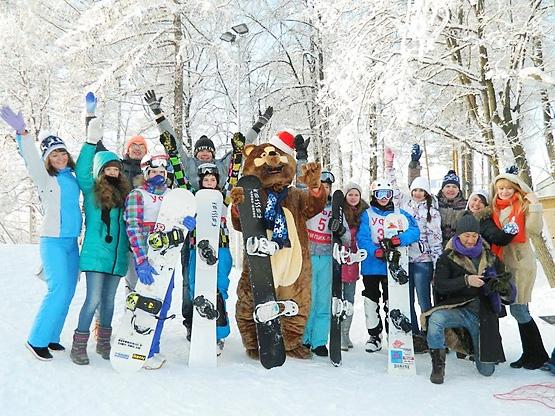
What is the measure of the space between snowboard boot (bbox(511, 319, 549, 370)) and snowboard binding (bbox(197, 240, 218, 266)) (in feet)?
8.90

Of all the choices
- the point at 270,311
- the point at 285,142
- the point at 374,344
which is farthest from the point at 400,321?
the point at 285,142

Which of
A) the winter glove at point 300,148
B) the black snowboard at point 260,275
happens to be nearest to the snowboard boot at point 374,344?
the black snowboard at point 260,275

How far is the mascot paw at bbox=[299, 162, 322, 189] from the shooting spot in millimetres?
4098

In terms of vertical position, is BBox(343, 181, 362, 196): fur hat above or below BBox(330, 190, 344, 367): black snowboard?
above

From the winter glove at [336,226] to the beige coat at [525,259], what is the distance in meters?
1.46

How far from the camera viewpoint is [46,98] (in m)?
14.8

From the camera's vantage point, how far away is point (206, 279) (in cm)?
404

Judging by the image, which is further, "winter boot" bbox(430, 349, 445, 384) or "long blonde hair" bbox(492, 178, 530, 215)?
"long blonde hair" bbox(492, 178, 530, 215)

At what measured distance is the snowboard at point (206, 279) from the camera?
3.85 meters

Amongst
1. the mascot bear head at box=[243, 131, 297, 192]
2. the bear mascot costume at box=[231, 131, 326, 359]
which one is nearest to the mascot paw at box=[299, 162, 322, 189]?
the bear mascot costume at box=[231, 131, 326, 359]

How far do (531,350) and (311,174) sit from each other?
2.40m

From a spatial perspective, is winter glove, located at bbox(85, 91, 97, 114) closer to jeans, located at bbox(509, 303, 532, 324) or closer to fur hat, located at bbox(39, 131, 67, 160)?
fur hat, located at bbox(39, 131, 67, 160)

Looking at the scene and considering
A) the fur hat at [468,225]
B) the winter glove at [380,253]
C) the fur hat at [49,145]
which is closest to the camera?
the fur hat at [49,145]

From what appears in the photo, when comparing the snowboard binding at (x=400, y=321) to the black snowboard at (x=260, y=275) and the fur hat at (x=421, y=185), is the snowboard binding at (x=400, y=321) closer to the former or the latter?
the black snowboard at (x=260, y=275)
